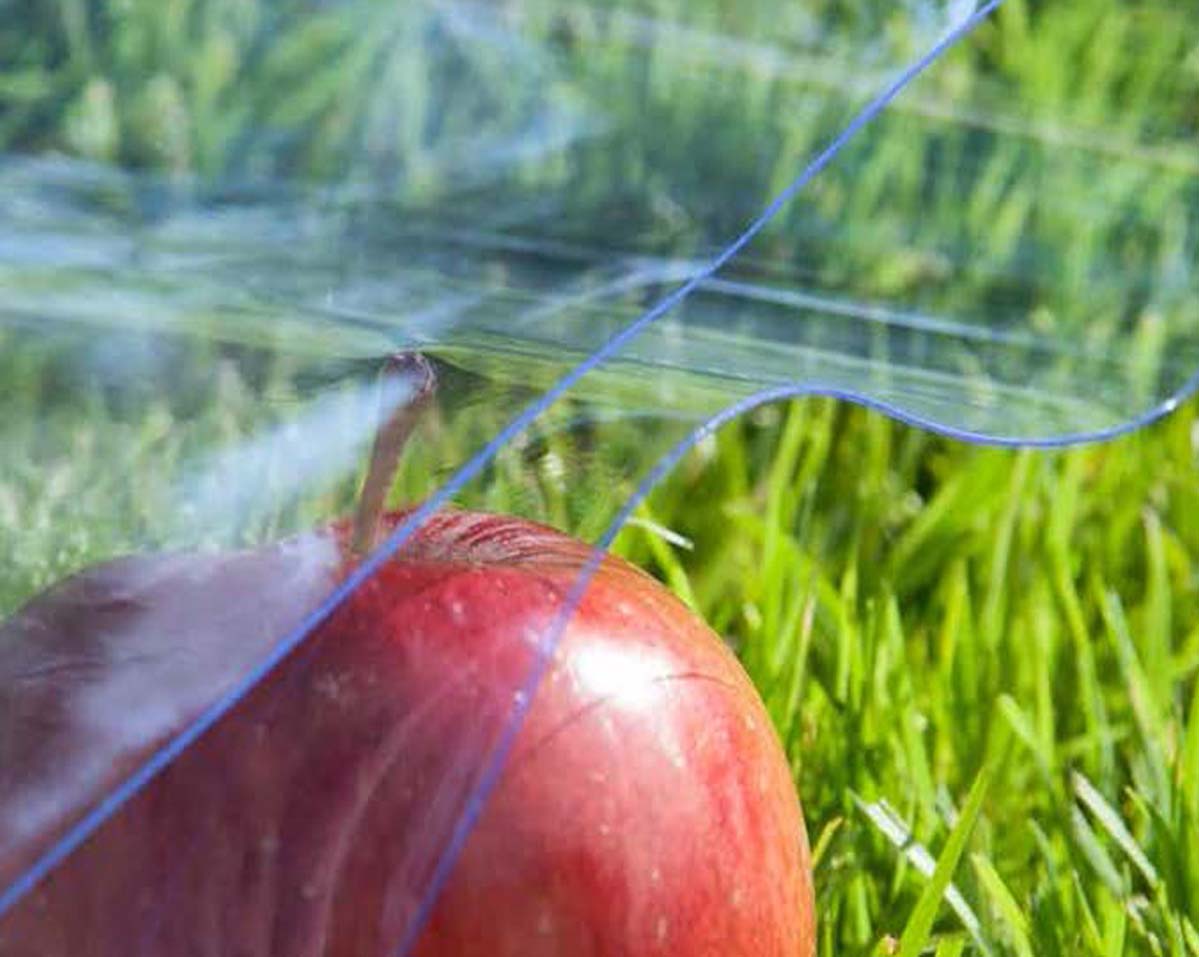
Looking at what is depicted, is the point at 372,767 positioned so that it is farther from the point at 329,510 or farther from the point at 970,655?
the point at 970,655

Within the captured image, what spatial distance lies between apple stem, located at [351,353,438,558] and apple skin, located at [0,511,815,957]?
17mm

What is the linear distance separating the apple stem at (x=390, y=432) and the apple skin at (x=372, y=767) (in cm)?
2

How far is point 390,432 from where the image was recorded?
964mm

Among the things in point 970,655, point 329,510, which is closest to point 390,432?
point 329,510

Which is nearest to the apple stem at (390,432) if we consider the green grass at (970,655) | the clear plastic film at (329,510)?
the clear plastic film at (329,510)

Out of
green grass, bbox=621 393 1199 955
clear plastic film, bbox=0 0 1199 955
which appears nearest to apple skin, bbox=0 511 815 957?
clear plastic film, bbox=0 0 1199 955

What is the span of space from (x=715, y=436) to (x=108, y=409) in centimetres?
104

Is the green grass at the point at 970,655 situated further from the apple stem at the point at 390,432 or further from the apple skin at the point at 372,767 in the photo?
the apple stem at the point at 390,432

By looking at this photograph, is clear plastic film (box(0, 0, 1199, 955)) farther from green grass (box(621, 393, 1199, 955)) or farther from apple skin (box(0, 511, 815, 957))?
green grass (box(621, 393, 1199, 955))

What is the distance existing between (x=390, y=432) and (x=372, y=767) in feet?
0.42

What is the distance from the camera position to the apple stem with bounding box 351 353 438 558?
95cm

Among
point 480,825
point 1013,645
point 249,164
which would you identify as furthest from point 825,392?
point 1013,645

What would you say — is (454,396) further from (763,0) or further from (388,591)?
(763,0)

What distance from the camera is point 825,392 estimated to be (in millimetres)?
1069
